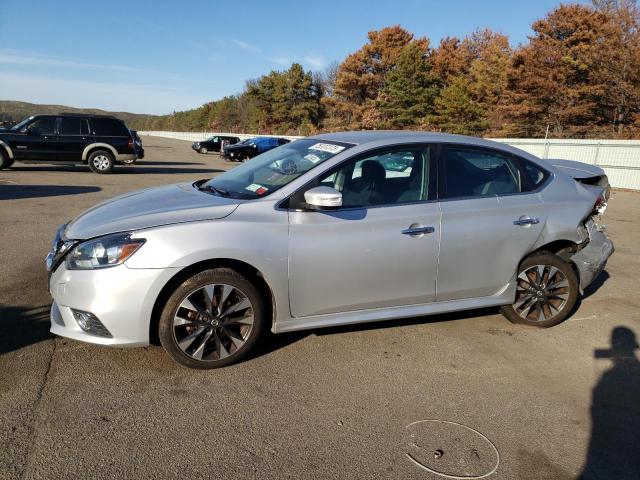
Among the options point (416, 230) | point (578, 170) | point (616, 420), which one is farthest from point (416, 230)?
point (578, 170)

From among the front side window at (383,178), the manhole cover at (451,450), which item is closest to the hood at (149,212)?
the front side window at (383,178)

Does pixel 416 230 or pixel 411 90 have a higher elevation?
pixel 411 90

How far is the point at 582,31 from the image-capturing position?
107 ft

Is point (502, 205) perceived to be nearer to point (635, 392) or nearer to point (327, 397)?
point (635, 392)

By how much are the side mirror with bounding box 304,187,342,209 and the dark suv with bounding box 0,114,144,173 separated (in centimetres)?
1518

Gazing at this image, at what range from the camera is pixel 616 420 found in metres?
3.14

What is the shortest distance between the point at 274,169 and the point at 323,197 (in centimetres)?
90

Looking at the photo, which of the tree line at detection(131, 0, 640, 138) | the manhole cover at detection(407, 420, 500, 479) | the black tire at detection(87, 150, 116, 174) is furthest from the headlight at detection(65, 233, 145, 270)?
the tree line at detection(131, 0, 640, 138)

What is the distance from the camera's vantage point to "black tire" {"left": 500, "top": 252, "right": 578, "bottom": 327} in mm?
4422

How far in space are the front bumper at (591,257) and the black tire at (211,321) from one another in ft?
9.81

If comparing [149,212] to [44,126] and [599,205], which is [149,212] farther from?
[44,126]

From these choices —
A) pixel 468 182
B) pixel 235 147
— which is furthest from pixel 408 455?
pixel 235 147

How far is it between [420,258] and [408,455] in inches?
62.5

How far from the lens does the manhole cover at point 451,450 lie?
2617mm
